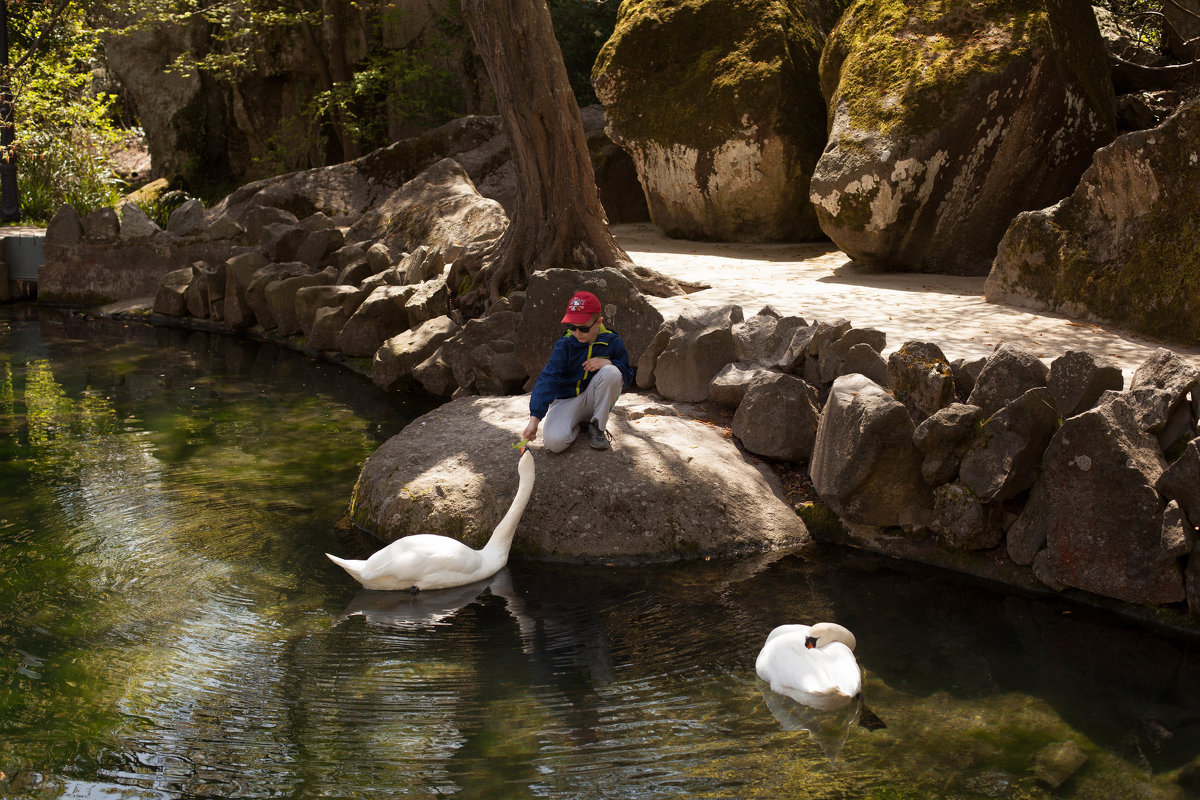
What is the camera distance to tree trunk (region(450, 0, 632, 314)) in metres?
9.62

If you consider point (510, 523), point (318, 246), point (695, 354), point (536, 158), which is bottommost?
point (510, 523)

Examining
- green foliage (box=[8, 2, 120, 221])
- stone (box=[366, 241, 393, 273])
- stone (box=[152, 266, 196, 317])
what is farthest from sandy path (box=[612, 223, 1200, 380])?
green foliage (box=[8, 2, 120, 221])

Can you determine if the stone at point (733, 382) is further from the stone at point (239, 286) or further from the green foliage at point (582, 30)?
the green foliage at point (582, 30)

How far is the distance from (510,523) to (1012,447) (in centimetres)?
276

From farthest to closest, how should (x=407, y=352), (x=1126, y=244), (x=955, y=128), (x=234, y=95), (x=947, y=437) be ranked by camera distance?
(x=234, y=95) < (x=407, y=352) < (x=955, y=128) < (x=1126, y=244) < (x=947, y=437)

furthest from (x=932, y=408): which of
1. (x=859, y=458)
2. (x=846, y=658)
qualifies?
(x=846, y=658)

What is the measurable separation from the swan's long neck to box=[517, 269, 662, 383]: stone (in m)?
2.51

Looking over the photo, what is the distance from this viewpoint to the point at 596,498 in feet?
20.5

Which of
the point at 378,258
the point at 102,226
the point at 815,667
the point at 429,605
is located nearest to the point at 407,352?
the point at 378,258

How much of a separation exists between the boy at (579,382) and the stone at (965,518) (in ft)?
6.62

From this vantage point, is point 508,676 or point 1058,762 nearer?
point 1058,762

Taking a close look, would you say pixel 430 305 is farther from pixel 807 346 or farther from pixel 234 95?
pixel 234 95

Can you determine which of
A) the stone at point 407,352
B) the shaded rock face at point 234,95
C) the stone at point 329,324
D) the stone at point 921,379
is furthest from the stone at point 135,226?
the stone at point 921,379

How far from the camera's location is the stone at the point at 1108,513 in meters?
5.17
